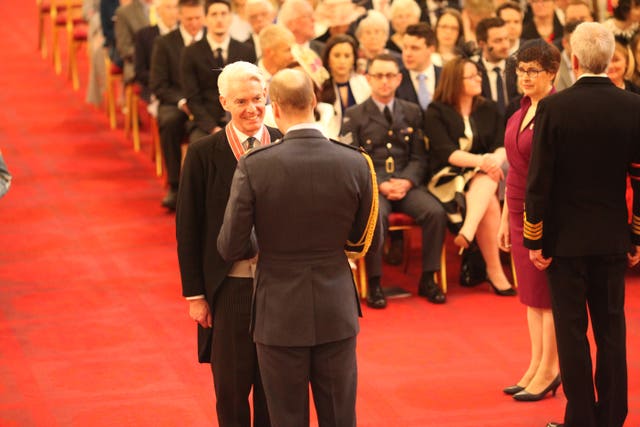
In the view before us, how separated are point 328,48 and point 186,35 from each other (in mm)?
1450

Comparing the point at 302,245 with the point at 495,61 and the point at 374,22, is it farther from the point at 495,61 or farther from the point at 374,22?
the point at 374,22

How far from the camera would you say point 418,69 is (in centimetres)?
730

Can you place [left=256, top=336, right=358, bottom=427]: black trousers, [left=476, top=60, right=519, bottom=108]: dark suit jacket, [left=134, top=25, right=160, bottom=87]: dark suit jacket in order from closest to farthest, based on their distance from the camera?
[left=256, top=336, right=358, bottom=427]: black trousers, [left=476, top=60, right=519, bottom=108]: dark suit jacket, [left=134, top=25, right=160, bottom=87]: dark suit jacket

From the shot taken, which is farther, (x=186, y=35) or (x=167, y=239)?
(x=186, y=35)

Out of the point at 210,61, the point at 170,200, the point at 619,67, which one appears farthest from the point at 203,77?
the point at 619,67

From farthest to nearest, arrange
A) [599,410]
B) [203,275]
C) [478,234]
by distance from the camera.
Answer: [478,234]
[599,410]
[203,275]

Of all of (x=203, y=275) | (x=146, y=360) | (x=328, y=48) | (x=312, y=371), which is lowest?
(x=146, y=360)

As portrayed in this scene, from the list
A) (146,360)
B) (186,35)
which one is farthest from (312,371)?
(186,35)

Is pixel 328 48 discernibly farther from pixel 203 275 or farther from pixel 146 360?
pixel 203 275

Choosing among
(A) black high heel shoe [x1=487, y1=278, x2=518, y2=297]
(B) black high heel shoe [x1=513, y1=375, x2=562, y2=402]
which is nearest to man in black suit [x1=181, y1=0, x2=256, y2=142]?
(A) black high heel shoe [x1=487, y1=278, x2=518, y2=297]

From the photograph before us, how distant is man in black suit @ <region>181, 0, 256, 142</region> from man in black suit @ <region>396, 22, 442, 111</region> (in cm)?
105

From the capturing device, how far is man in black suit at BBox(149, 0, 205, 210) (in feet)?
26.3

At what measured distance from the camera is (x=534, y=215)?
→ 165 inches

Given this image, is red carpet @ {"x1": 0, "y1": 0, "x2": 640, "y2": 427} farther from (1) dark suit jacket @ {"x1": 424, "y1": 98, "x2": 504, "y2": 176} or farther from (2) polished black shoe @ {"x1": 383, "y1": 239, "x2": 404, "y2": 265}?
(1) dark suit jacket @ {"x1": 424, "y1": 98, "x2": 504, "y2": 176}
